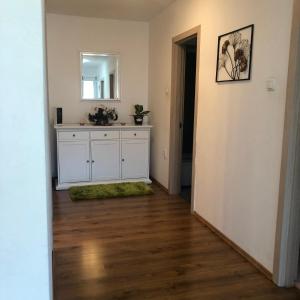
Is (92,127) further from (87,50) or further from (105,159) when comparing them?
(87,50)

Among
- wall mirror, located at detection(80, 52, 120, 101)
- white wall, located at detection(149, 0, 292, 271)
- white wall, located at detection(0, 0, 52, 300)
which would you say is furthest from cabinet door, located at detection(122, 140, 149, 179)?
white wall, located at detection(0, 0, 52, 300)

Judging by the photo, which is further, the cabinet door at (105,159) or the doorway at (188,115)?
the doorway at (188,115)

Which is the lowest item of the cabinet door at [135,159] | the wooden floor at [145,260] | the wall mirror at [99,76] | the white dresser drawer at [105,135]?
the wooden floor at [145,260]

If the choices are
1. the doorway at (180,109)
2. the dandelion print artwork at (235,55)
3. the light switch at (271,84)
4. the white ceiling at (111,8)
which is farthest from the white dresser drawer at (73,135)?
the light switch at (271,84)

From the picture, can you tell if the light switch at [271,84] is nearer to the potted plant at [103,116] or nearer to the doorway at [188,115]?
the doorway at [188,115]

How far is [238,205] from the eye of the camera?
111 inches

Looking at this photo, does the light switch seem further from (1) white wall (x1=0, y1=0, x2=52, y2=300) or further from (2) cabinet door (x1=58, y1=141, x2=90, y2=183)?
(2) cabinet door (x1=58, y1=141, x2=90, y2=183)

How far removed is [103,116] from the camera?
4.92 metres

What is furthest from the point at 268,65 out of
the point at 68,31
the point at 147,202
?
the point at 68,31

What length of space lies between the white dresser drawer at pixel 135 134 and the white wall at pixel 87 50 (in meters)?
0.53

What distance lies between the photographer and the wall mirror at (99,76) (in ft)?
16.4

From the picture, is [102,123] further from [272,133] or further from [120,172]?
[272,133]

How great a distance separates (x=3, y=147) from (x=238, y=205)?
226cm

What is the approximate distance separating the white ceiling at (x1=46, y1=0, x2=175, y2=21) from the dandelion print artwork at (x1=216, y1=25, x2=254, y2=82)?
150 centimetres
